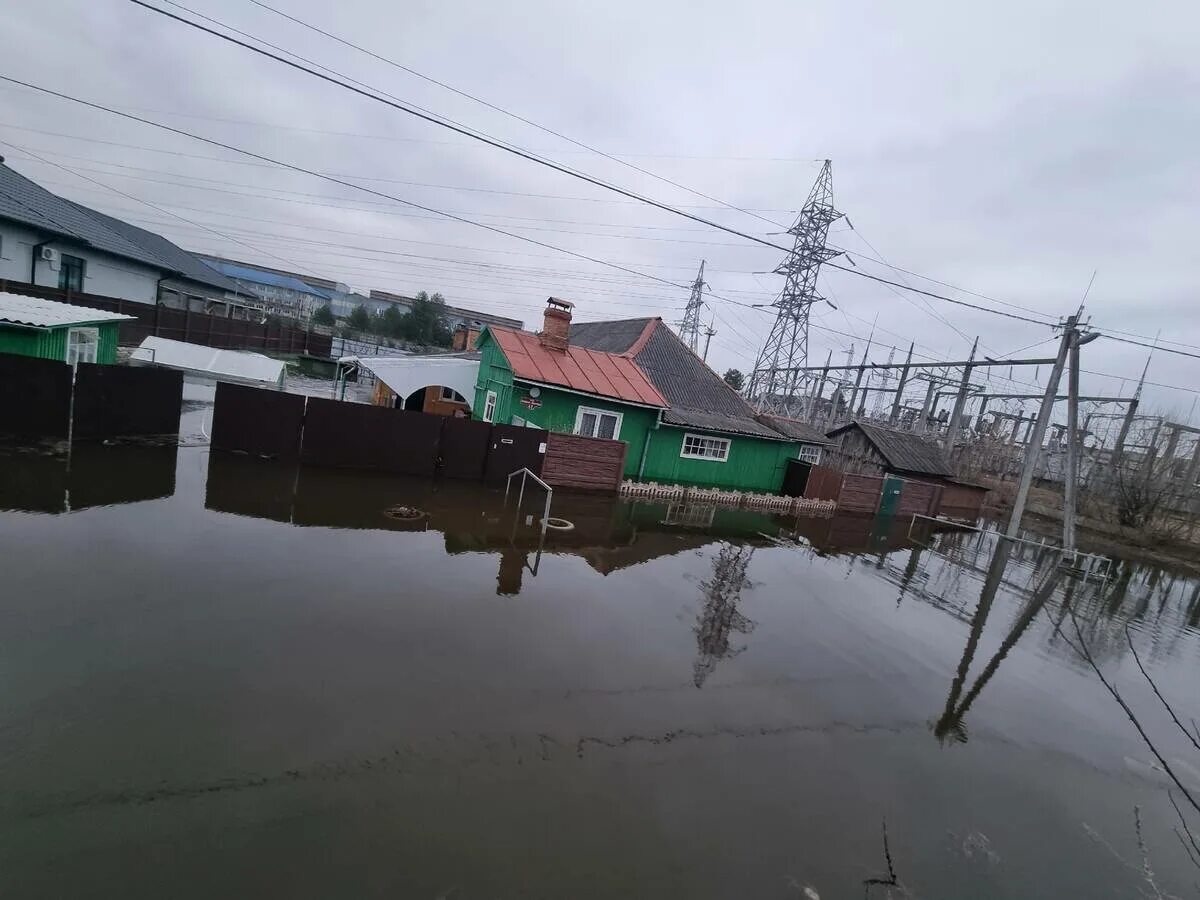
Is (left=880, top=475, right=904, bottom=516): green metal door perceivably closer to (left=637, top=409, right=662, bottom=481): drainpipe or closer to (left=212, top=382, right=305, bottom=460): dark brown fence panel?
(left=637, top=409, right=662, bottom=481): drainpipe

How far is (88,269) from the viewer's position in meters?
26.9

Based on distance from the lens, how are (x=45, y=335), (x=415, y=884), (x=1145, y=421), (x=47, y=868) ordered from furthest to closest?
(x=1145, y=421) → (x=45, y=335) → (x=415, y=884) → (x=47, y=868)

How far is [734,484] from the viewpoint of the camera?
21297mm

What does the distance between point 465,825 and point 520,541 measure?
6.83m

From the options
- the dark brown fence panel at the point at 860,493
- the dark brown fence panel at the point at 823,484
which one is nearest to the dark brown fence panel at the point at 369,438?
the dark brown fence panel at the point at 823,484

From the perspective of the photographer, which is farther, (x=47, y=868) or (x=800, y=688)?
(x=800, y=688)

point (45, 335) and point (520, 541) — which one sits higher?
point (45, 335)

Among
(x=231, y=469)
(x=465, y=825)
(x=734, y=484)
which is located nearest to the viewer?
(x=465, y=825)

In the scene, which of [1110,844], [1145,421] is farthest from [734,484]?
[1145,421]

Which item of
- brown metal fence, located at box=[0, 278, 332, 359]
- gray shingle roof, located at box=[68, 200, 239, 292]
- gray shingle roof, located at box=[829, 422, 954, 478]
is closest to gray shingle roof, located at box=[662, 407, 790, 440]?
gray shingle roof, located at box=[829, 422, 954, 478]

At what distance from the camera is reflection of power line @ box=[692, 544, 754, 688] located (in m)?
7.29

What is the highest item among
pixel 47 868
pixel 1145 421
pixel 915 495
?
pixel 1145 421

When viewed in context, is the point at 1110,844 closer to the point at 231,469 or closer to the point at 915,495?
the point at 231,469

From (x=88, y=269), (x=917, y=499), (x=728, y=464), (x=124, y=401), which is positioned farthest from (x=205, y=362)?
(x=917, y=499)
